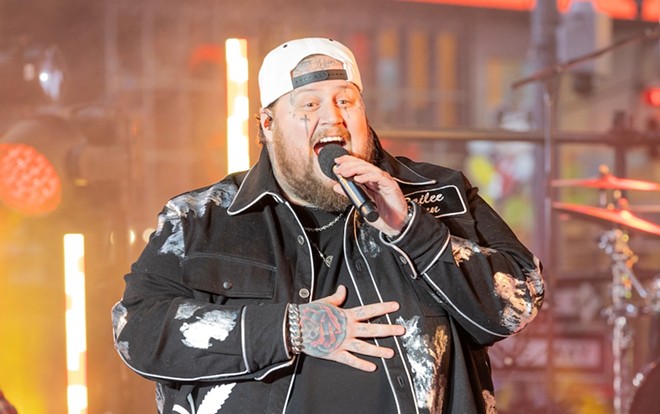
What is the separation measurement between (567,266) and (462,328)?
44.6ft

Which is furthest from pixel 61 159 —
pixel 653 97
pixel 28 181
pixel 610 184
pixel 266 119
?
pixel 653 97

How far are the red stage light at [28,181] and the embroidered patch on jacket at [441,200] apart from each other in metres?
1.83

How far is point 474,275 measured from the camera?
1.69m

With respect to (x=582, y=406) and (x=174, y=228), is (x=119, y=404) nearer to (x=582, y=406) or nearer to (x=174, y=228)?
(x=174, y=228)

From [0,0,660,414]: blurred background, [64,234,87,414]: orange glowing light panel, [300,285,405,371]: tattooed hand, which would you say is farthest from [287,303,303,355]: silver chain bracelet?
[64,234,87,414]: orange glowing light panel

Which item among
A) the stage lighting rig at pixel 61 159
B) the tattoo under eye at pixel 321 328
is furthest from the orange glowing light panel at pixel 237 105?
the tattoo under eye at pixel 321 328

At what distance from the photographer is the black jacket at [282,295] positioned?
5.40 ft

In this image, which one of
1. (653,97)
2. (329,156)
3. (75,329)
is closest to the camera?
(329,156)

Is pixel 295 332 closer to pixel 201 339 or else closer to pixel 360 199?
pixel 201 339

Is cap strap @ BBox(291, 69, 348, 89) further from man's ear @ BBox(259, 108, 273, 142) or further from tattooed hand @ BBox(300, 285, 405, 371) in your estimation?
tattooed hand @ BBox(300, 285, 405, 371)

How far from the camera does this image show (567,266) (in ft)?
48.7

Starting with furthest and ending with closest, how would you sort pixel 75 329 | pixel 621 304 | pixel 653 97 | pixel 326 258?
pixel 653 97 → pixel 621 304 → pixel 75 329 → pixel 326 258

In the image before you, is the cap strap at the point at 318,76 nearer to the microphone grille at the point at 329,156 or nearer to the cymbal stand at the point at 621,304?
the microphone grille at the point at 329,156

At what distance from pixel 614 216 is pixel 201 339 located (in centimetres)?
277
